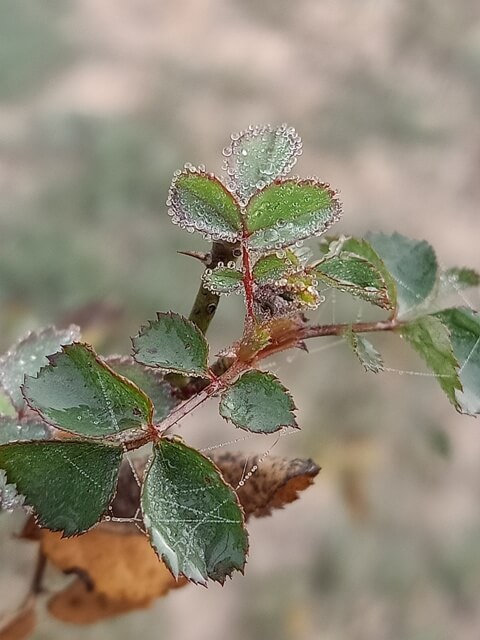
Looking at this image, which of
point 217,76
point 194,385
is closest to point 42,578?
point 194,385

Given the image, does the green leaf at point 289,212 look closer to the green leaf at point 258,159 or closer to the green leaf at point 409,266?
the green leaf at point 258,159

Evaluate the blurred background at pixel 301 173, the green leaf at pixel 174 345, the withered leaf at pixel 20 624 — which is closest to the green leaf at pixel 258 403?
the green leaf at pixel 174 345

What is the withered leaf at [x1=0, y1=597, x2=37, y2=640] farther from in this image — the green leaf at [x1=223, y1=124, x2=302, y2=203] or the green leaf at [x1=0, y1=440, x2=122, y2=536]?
the green leaf at [x1=223, y1=124, x2=302, y2=203]

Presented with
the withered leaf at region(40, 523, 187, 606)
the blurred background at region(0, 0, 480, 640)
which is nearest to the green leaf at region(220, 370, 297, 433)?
the withered leaf at region(40, 523, 187, 606)

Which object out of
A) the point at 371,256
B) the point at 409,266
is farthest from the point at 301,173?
the point at 371,256

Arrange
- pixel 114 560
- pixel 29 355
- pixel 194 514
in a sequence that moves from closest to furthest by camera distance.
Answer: pixel 194 514
pixel 29 355
pixel 114 560

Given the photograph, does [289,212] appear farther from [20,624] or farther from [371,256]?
[20,624]
